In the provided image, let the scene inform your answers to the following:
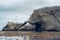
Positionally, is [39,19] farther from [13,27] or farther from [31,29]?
[13,27]

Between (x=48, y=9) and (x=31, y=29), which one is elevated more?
(x=48, y=9)

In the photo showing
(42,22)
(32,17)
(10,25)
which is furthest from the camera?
(10,25)

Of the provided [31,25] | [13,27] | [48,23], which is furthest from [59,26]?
[13,27]

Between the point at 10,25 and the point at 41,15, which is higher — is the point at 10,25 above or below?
below

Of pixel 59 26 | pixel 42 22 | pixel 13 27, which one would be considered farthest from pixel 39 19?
pixel 13 27

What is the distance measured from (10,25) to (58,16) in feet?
53.9

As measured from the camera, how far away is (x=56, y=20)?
75875 millimetres

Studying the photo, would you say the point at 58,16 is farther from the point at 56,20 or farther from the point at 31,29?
the point at 31,29

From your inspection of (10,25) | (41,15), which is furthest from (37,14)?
(10,25)

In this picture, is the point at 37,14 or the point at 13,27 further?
the point at 13,27

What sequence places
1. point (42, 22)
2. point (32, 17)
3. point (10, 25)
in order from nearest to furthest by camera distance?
1. point (42, 22)
2. point (32, 17)
3. point (10, 25)

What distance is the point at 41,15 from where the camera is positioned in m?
73.9

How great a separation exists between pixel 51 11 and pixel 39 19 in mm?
4038

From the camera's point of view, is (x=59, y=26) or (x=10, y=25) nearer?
(x=59, y=26)
